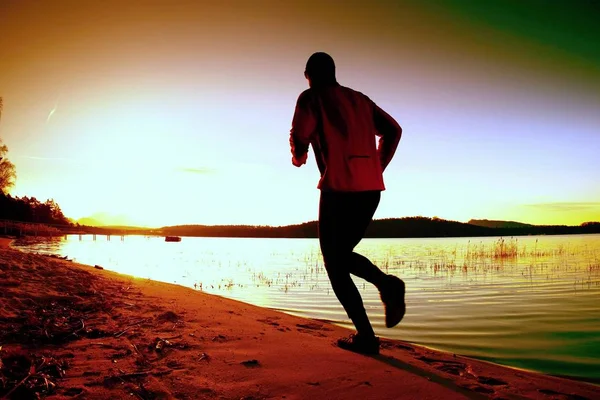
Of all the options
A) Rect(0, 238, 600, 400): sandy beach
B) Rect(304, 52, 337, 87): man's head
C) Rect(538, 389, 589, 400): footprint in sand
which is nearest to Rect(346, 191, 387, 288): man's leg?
Rect(0, 238, 600, 400): sandy beach

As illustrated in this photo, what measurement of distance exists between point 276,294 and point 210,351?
6842 mm

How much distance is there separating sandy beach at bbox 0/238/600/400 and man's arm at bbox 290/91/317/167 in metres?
1.58

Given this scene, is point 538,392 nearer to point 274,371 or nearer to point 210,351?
point 274,371

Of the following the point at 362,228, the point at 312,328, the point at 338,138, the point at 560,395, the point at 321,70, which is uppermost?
the point at 321,70

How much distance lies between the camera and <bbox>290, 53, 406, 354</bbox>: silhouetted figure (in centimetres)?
307

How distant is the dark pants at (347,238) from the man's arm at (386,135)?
443 mm

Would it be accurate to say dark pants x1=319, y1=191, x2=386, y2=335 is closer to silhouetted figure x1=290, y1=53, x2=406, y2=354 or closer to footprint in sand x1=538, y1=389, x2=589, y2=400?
silhouetted figure x1=290, y1=53, x2=406, y2=354

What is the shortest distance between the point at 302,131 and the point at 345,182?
0.53 meters

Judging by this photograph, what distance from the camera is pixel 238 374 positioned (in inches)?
97.8

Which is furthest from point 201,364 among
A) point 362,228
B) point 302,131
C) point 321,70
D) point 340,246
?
point 321,70

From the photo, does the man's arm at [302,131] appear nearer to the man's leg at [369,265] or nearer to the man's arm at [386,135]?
the man's leg at [369,265]

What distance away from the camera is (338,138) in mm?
3113

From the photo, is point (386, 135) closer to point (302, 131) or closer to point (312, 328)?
point (302, 131)

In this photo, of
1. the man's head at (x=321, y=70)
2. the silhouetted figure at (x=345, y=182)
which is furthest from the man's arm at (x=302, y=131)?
the man's head at (x=321, y=70)
